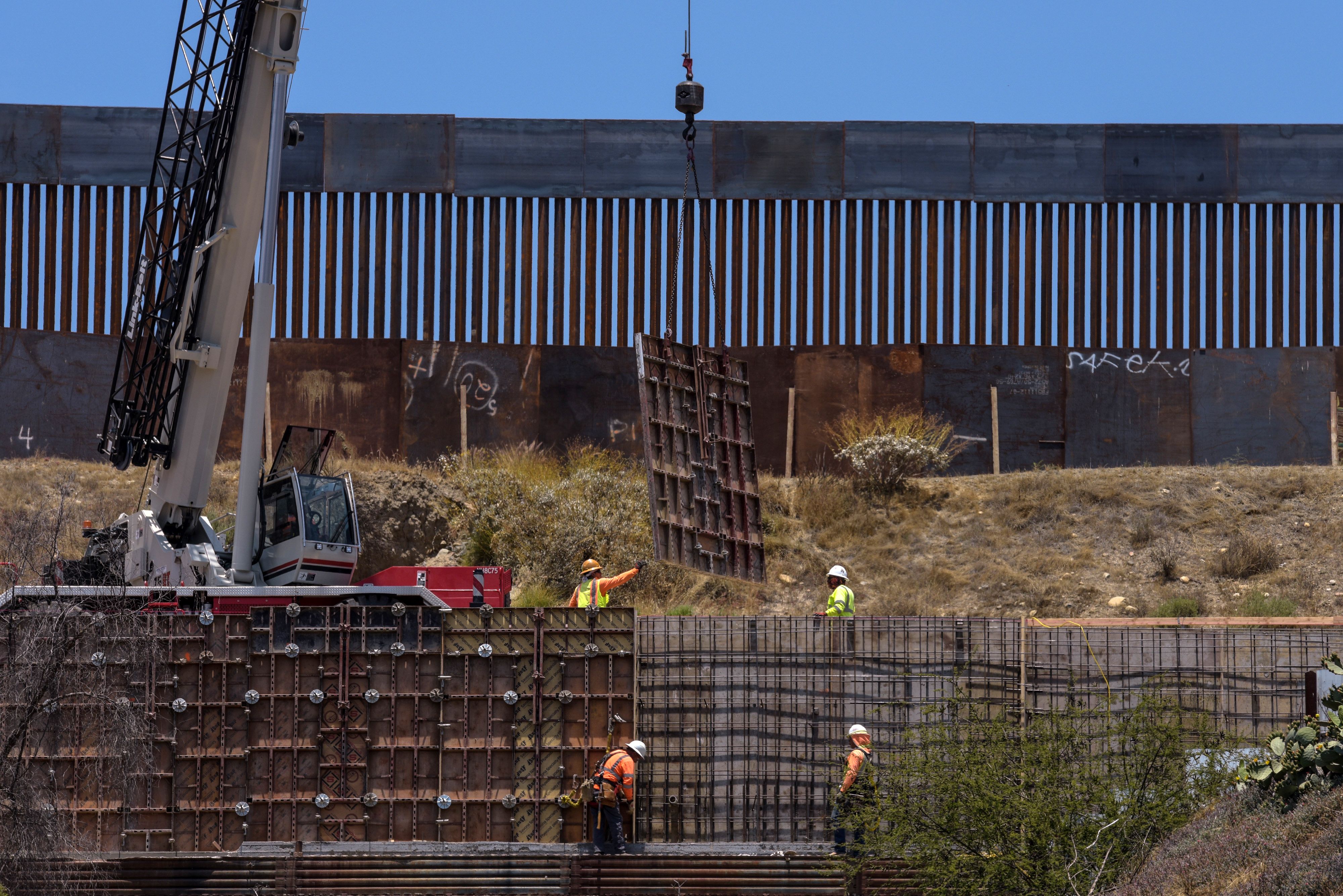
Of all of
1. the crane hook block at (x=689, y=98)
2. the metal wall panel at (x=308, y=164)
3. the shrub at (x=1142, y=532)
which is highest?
the metal wall panel at (x=308, y=164)

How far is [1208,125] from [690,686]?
20715 millimetres

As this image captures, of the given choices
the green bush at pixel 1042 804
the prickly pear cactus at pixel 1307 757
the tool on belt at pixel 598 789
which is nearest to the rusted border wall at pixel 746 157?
the tool on belt at pixel 598 789

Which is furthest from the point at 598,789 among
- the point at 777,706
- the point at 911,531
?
the point at 911,531

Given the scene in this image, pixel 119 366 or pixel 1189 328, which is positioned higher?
pixel 1189 328

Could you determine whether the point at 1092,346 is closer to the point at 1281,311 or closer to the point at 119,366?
the point at 1281,311

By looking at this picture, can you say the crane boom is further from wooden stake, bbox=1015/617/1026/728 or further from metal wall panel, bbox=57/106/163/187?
metal wall panel, bbox=57/106/163/187

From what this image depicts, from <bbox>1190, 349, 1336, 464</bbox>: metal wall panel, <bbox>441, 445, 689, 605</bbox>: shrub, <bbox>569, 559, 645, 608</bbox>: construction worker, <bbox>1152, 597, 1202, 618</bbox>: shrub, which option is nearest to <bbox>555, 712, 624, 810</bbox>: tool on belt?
<bbox>569, 559, 645, 608</bbox>: construction worker

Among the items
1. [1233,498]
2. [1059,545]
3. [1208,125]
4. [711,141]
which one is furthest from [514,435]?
[1208,125]

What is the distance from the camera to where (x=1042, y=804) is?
469 inches

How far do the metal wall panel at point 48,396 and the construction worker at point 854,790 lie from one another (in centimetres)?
2050

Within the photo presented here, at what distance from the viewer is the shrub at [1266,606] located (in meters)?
21.2

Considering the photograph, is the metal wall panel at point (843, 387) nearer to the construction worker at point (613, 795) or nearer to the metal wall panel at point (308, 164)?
the metal wall panel at point (308, 164)

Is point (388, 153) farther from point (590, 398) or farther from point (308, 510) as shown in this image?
point (308, 510)

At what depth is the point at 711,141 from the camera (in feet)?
99.0
